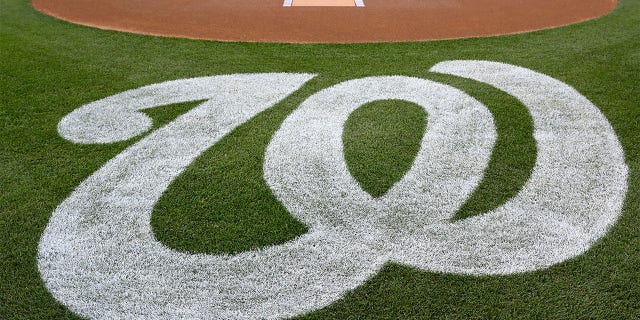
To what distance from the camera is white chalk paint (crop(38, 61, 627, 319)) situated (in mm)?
3266

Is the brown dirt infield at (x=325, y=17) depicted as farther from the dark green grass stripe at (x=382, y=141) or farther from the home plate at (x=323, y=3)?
the dark green grass stripe at (x=382, y=141)

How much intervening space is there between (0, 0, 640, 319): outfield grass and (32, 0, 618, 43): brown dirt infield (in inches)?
21.7

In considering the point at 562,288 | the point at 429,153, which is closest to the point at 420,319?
the point at 562,288

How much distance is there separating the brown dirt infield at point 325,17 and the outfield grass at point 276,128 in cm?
55

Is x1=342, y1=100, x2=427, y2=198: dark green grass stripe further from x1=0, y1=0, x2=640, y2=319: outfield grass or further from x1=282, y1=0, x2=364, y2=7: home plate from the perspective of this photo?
x1=282, y1=0, x2=364, y2=7: home plate

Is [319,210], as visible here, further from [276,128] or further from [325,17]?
[325,17]

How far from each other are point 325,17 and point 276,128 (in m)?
4.58

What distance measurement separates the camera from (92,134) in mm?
4848

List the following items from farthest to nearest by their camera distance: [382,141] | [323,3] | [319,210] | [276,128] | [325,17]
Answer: [323,3] < [325,17] < [276,128] < [382,141] < [319,210]

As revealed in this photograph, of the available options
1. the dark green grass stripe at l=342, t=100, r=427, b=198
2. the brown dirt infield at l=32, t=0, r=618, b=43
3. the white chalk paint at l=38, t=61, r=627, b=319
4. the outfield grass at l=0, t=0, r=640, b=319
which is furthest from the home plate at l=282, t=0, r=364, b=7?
the dark green grass stripe at l=342, t=100, r=427, b=198

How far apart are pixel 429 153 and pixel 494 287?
1565mm

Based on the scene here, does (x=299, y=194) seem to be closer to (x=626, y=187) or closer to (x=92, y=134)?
(x=92, y=134)

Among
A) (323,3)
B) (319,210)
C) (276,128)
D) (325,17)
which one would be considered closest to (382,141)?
(276,128)

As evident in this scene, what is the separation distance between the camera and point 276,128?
16.4 feet
